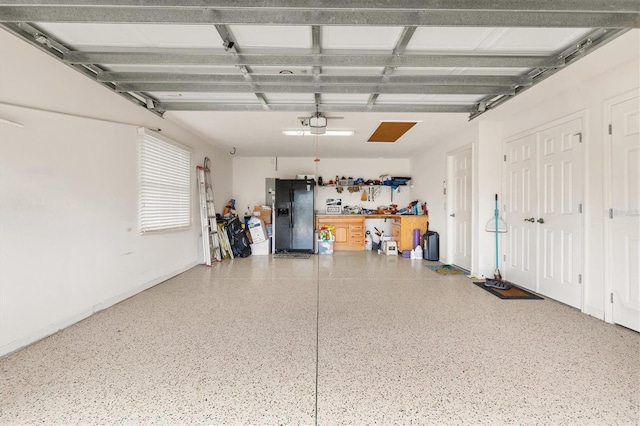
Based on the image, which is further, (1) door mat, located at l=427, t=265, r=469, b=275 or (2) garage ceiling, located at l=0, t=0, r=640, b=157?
(1) door mat, located at l=427, t=265, r=469, b=275

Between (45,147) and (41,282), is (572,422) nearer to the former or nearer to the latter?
(41,282)

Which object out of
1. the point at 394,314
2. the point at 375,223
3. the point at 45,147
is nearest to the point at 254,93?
the point at 45,147

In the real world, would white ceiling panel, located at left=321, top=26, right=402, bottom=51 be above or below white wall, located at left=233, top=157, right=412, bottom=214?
above

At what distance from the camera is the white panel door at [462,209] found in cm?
486

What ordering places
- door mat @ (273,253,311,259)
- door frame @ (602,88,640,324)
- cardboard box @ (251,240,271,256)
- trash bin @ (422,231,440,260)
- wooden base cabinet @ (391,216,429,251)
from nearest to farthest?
door frame @ (602,88,640,324) → trash bin @ (422,231,440,260) → door mat @ (273,253,311,259) → wooden base cabinet @ (391,216,429,251) → cardboard box @ (251,240,271,256)

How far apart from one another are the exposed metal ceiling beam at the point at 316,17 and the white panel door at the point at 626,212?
993 millimetres

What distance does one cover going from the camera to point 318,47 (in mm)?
2350

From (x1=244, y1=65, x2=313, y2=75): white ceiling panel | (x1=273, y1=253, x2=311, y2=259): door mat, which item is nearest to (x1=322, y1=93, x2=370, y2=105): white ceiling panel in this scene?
(x1=244, y1=65, x2=313, y2=75): white ceiling panel

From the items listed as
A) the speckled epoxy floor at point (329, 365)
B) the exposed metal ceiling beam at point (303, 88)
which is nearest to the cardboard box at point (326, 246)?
the speckled epoxy floor at point (329, 365)

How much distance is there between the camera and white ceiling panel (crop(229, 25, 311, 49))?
2182 mm

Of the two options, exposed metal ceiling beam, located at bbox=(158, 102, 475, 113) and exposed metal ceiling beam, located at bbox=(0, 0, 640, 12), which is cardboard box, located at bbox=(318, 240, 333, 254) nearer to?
exposed metal ceiling beam, located at bbox=(158, 102, 475, 113)

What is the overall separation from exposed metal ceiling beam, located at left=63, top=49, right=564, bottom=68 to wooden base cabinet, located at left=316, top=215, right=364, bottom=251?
4.91 metres

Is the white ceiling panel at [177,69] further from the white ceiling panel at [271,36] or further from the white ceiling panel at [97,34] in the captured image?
the white ceiling panel at [271,36]

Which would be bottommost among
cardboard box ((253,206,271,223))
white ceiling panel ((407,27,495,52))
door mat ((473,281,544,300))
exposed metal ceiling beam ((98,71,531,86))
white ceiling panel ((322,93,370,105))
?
door mat ((473,281,544,300))
